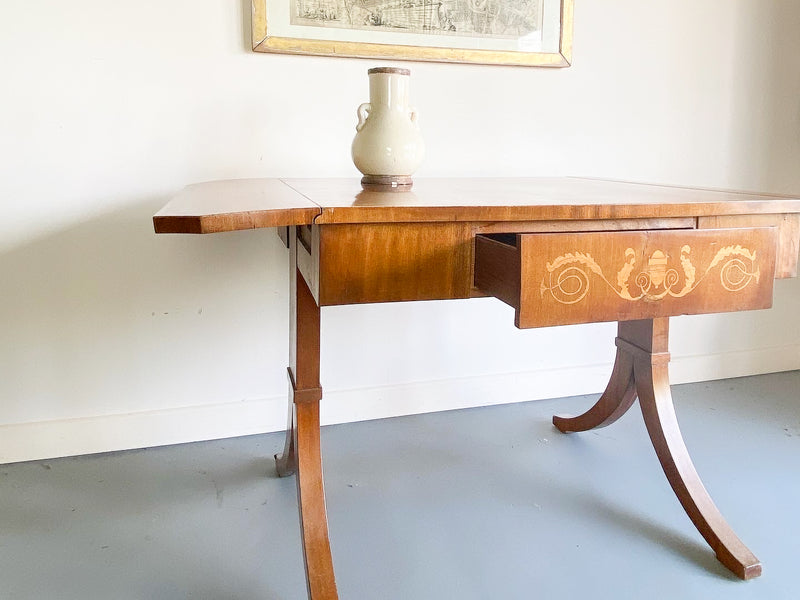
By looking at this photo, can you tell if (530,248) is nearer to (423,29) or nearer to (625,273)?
(625,273)

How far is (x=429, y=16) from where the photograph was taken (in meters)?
1.56

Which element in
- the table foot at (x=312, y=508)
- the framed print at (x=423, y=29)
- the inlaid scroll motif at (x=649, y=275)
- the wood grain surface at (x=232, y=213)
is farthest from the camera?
the framed print at (x=423, y=29)

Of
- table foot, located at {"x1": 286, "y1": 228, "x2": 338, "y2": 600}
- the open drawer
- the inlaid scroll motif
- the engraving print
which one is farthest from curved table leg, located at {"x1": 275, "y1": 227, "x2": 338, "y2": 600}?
the engraving print

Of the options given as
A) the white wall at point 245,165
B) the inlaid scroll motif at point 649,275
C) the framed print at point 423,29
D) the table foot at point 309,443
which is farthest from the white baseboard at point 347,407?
the inlaid scroll motif at point 649,275

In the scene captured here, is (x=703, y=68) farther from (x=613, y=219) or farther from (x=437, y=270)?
(x=437, y=270)

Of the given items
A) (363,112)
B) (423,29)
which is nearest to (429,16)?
(423,29)

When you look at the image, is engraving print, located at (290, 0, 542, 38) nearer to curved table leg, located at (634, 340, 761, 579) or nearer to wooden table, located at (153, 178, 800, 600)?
wooden table, located at (153, 178, 800, 600)

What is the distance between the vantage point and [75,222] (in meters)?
1.45

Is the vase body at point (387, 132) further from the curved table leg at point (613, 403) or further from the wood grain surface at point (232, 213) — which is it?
the curved table leg at point (613, 403)

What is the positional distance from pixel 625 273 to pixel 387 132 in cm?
50

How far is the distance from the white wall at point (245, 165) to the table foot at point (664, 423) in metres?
0.46

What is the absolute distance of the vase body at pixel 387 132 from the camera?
1.13 meters

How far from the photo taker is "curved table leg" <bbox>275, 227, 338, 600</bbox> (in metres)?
1.01

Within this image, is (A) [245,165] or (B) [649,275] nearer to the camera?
(B) [649,275]
